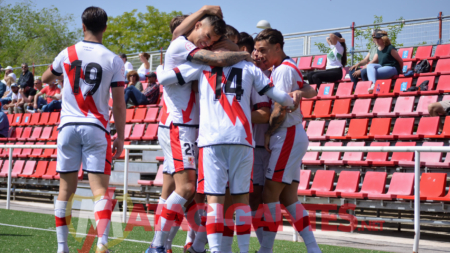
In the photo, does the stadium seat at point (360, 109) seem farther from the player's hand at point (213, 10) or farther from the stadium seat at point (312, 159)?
the player's hand at point (213, 10)

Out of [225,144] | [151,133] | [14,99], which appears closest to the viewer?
[225,144]

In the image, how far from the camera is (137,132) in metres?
11.0

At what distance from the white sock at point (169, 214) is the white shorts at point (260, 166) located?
0.68m

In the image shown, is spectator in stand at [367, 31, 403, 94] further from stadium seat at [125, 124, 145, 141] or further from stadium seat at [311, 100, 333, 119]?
stadium seat at [125, 124, 145, 141]

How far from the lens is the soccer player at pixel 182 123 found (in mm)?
3328

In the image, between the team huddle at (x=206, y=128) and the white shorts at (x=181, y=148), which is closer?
the team huddle at (x=206, y=128)

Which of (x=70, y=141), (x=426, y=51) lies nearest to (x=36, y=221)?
(x=70, y=141)

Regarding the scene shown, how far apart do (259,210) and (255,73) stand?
3.97 feet

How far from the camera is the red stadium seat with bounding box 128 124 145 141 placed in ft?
35.3

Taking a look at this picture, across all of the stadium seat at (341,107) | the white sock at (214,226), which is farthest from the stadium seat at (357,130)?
the white sock at (214,226)

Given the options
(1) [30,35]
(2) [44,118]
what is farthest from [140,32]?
(2) [44,118]

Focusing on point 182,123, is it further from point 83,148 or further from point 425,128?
point 425,128

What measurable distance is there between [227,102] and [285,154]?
798 millimetres

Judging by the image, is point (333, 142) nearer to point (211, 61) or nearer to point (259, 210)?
point (259, 210)
